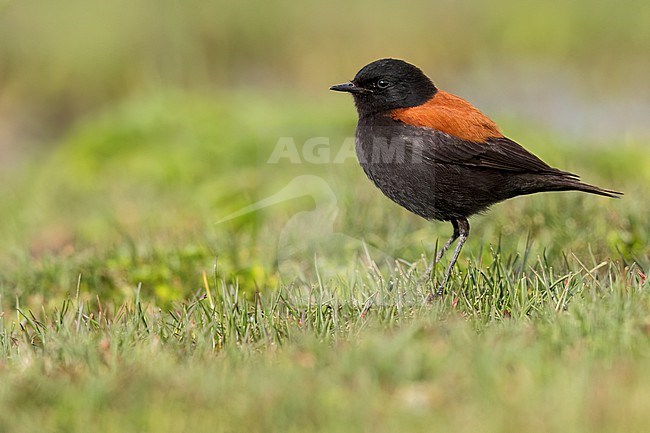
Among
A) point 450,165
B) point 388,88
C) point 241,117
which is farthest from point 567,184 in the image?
point 241,117

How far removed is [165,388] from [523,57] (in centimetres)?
1117

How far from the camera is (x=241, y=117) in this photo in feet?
37.5

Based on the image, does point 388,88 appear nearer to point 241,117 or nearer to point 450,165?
point 450,165

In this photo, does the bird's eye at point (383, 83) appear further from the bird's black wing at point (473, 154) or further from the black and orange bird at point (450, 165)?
the bird's black wing at point (473, 154)

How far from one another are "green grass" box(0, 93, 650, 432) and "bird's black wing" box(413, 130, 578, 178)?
49 centimetres

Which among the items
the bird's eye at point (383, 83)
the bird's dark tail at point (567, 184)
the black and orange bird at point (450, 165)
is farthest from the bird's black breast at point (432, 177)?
→ the bird's eye at point (383, 83)

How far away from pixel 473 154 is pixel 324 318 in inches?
61.0

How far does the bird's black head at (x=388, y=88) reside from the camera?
19.8ft

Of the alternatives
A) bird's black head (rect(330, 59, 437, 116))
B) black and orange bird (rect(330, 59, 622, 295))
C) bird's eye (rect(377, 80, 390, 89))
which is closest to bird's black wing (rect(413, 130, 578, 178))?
black and orange bird (rect(330, 59, 622, 295))

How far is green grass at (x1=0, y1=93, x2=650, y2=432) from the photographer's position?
3338mm

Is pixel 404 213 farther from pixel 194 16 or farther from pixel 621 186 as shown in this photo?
pixel 194 16

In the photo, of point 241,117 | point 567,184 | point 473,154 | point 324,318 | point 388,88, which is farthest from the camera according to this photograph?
point 241,117

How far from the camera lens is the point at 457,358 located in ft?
11.9

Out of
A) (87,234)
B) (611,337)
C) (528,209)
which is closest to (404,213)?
(528,209)
